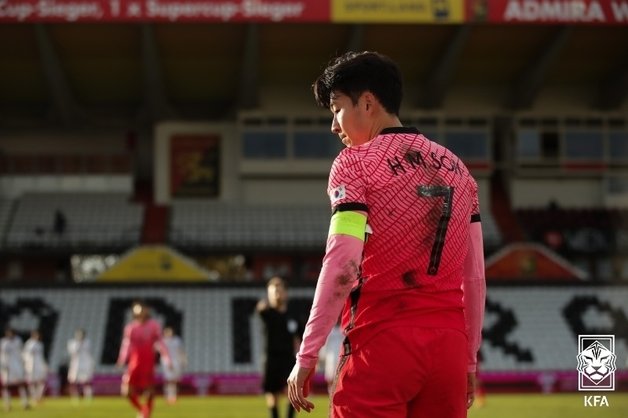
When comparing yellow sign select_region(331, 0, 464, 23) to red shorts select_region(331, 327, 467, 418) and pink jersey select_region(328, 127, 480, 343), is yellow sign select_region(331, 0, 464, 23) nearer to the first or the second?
pink jersey select_region(328, 127, 480, 343)

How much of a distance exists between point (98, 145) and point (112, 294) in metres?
9.88

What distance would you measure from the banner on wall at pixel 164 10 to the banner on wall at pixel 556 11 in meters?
5.12

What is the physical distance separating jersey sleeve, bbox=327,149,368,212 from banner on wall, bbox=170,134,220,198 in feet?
125

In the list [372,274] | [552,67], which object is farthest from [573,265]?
[372,274]

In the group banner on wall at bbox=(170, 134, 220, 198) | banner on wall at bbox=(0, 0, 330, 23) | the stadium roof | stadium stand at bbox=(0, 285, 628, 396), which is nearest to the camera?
stadium stand at bbox=(0, 285, 628, 396)

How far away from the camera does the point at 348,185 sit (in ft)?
13.6

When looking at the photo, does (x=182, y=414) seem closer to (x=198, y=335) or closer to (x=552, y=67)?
(x=198, y=335)

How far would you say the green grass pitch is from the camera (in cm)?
1955

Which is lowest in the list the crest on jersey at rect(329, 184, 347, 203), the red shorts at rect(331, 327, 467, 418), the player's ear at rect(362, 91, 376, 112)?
the red shorts at rect(331, 327, 467, 418)

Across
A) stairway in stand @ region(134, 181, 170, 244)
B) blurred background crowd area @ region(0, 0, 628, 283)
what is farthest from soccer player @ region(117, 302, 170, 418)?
stairway in stand @ region(134, 181, 170, 244)

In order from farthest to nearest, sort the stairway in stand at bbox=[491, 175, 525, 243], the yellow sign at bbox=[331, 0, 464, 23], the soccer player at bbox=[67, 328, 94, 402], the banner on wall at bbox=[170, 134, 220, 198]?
the banner on wall at bbox=[170, 134, 220, 198]
the stairway in stand at bbox=[491, 175, 525, 243]
the yellow sign at bbox=[331, 0, 464, 23]
the soccer player at bbox=[67, 328, 94, 402]

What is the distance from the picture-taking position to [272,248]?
129ft

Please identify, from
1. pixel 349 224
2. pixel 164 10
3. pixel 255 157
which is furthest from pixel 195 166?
pixel 349 224

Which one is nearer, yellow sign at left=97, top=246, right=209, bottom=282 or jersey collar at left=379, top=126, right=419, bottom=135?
jersey collar at left=379, top=126, right=419, bottom=135
